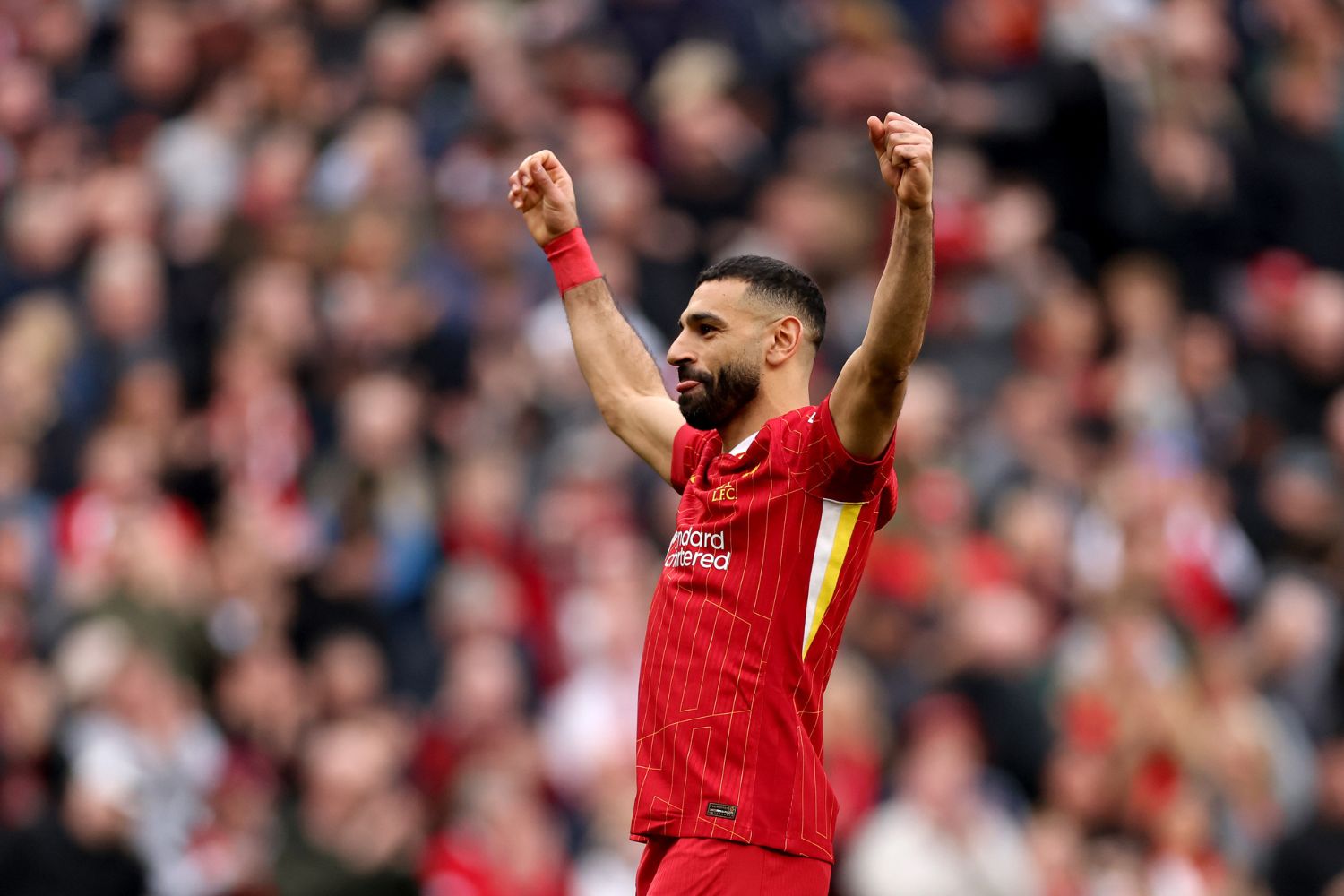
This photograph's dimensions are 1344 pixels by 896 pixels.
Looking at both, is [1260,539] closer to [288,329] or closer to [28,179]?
[288,329]

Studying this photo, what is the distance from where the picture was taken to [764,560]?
5461 millimetres

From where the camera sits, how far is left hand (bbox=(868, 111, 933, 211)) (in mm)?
5082

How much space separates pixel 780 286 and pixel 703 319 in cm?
22

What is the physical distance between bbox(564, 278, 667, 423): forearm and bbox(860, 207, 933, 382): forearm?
144 cm

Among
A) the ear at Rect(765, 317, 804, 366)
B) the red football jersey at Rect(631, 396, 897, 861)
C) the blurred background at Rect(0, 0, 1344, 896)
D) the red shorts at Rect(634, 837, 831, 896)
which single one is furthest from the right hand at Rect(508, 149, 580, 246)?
the blurred background at Rect(0, 0, 1344, 896)

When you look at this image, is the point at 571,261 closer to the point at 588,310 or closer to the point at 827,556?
the point at 588,310

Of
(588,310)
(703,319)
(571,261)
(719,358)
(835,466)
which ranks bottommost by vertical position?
(835,466)

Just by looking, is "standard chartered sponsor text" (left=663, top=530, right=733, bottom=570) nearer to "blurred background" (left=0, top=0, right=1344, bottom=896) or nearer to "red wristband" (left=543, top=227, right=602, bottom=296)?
"red wristband" (left=543, top=227, right=602, bottom=296)

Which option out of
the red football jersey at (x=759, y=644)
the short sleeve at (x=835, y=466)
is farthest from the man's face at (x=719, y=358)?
the short sleeve at (x=835, y=466)

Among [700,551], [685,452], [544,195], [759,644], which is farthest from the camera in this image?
[544,195]

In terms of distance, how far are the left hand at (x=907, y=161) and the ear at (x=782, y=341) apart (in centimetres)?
67

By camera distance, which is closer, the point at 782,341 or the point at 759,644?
the point at 759,644

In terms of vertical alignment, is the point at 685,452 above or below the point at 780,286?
below

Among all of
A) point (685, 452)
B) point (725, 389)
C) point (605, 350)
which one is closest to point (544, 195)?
point (605, 350)
